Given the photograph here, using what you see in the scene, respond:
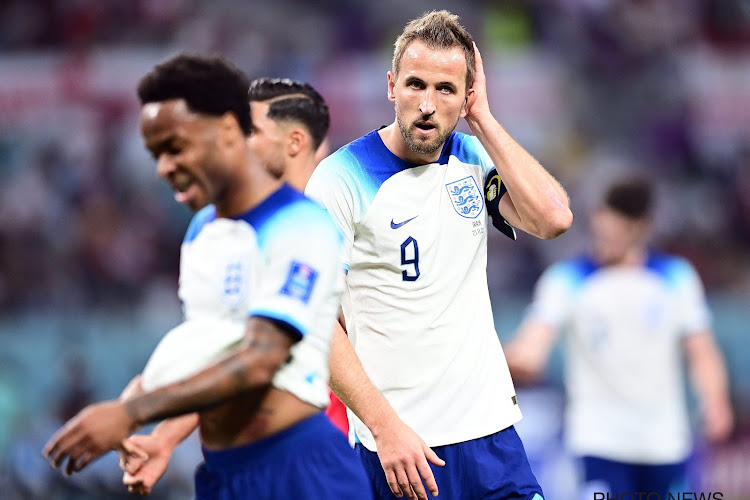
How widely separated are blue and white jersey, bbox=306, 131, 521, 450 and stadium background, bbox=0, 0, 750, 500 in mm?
6446

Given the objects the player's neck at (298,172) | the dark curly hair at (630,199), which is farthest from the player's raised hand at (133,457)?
the dark curly hair at (630,199)

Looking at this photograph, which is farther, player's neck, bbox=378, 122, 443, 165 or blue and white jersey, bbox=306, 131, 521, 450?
player's neck, bbox=378, 122, 443, 165

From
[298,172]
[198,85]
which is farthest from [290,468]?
[298,172]

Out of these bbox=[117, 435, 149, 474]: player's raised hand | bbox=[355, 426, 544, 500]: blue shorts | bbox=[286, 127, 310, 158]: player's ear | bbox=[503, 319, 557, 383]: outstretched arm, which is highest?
bbox=[286, 127, 310, 158]: player's ear

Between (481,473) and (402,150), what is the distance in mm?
1345

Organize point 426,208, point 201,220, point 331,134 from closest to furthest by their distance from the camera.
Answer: point 201,220
point 426,208
point 331,134

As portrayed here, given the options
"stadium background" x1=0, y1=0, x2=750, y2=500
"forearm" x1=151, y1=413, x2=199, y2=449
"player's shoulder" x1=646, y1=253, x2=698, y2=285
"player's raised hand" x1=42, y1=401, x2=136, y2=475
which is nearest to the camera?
"player's raised hand" x1=42, y1=401, x2=136, y2=475

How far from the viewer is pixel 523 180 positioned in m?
4.56

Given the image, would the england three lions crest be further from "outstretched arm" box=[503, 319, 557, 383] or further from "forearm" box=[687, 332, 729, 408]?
"forearm" box=[687, 332, 729, 408]

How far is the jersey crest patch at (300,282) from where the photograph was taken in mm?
3197

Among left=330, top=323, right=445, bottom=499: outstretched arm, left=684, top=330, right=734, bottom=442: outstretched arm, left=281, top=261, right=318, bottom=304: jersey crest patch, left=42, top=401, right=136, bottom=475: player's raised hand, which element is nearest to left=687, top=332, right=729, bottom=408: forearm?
left=684, top=330, right=734, bottom=442: outstretched arm

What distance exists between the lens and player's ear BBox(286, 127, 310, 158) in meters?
5.28

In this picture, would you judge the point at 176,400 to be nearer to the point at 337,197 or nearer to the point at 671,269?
the point at 337,197

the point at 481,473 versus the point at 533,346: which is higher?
the point at 533,346
